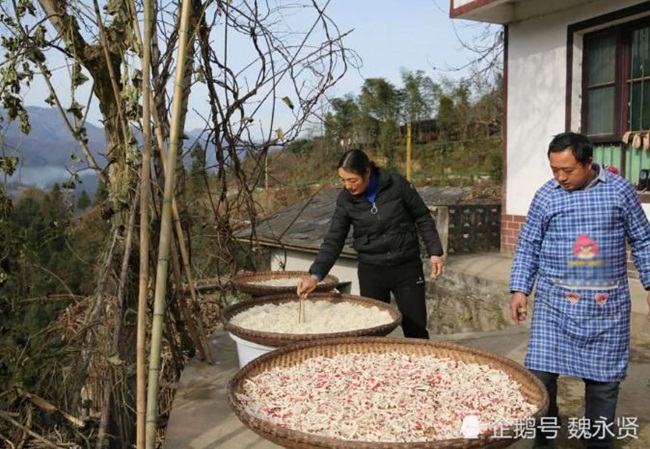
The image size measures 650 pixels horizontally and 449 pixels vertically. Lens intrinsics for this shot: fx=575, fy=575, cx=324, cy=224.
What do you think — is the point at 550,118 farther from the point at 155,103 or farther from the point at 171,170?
the point at 171,170

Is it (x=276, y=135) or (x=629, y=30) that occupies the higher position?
(x=629, y=30)

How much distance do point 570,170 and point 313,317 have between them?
4.82ft

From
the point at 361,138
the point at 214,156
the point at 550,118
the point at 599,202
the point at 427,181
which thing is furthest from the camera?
the point at 361,138

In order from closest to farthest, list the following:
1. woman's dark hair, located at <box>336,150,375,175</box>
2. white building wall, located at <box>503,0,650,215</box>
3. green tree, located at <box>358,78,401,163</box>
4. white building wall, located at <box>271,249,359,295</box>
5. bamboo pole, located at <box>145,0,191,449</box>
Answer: bamboo pole, located at <box>145,0,191,449</box> < woman's dark hair, located at <box>336,150,375,175</box> < white building wall, located at <box>503,0,650,215</box> < white building wall, located at <box>271,249,359,295</box> < green tree, located at <box>358,78,401,163</box>

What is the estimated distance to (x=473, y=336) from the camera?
4277mm

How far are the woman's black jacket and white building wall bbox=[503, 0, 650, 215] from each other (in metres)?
3.36

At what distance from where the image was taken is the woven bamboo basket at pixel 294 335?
2.42 meters

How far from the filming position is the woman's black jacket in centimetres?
310

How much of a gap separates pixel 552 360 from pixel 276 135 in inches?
94.5

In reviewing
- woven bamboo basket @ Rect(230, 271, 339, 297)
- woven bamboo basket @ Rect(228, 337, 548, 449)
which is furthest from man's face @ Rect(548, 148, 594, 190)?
woven bamboo basket @ Rect(230, 271, 339, 297)

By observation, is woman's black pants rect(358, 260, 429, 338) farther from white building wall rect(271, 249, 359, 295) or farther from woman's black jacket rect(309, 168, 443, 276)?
white building wall rect(271, 249, 359, 295)

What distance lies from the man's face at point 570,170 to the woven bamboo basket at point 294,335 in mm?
954

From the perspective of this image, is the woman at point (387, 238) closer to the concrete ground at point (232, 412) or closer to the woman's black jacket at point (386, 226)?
the woman's black jacket at point (386, 226)

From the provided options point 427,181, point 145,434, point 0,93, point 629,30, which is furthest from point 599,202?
point 427,181
